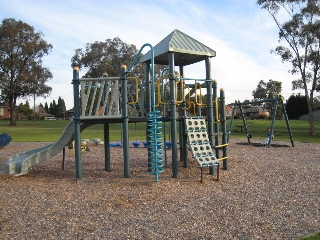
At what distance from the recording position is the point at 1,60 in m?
46.2

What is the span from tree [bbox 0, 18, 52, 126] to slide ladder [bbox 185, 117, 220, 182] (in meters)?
42.5

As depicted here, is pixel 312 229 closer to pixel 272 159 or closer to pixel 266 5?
pixel 272 159

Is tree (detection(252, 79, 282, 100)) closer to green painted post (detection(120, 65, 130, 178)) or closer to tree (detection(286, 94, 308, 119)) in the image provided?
tree (detection(286, 94, 308, 119))

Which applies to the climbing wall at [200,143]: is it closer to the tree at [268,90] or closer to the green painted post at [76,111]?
the green painted post at [76,111]

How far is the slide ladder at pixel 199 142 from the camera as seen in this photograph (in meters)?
7.67

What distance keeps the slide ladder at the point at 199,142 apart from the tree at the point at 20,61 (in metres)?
42.5

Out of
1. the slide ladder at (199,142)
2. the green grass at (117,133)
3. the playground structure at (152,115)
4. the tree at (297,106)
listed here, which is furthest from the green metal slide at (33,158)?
the tree at (297,106)

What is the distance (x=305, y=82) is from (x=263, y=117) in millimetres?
47577

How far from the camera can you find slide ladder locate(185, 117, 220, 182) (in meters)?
7.67

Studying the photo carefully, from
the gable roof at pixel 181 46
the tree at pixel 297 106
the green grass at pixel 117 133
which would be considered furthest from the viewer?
the tree at pixel 297 106

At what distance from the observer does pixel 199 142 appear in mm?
8109

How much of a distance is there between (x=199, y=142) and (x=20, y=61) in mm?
45213

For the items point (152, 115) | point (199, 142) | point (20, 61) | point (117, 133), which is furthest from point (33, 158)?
point (20, 61)

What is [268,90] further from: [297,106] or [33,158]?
[33,158]
